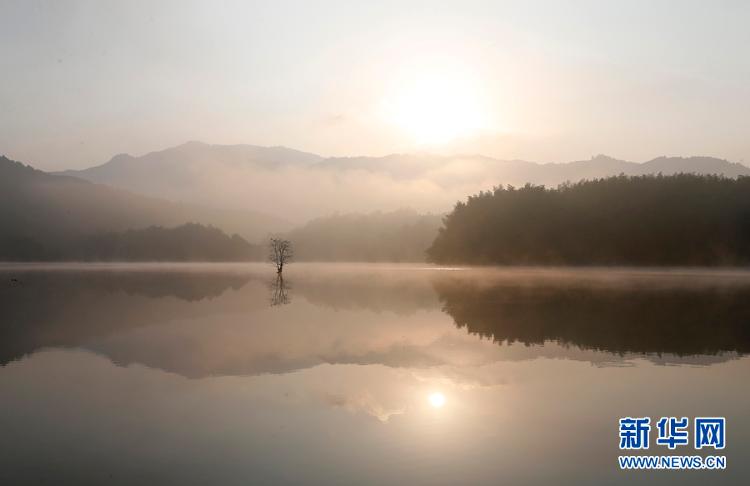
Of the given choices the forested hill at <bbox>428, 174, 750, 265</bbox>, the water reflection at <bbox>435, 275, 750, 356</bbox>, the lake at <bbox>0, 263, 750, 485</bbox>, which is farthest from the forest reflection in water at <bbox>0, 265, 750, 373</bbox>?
the forested hill at <bbox>428, 174, 750, 265</bbox>

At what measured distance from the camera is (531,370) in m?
17.8

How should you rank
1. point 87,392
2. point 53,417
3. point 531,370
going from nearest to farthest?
1. point 53,417
2. point 87,392
3. point 531,370

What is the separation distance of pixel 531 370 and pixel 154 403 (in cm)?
1160

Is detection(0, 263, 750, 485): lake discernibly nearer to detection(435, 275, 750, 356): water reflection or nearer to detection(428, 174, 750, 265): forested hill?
detection(435, 275, 750, 356): water reflection

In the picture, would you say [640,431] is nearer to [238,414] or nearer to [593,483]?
[593,483]

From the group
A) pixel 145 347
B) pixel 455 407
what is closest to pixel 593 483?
pixel 455 407

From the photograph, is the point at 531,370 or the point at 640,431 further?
the point at 531,370

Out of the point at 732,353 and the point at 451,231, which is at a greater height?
the point at 451,231

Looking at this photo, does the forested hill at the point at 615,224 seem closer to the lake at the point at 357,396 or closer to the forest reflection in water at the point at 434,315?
the forest reflection in water at the point at 434,315

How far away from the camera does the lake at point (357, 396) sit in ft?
32.7

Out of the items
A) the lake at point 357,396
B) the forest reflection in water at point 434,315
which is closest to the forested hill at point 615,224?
the forest reflection in water at point 434,315

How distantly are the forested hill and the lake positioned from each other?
7774 centimetres

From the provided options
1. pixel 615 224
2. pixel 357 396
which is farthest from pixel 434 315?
pixel 615 224

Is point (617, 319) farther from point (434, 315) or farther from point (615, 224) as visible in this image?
point (615, 224)
